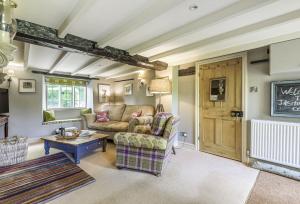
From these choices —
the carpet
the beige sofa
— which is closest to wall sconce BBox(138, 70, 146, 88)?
the beige sofa

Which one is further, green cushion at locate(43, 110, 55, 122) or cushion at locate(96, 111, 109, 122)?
green cushion at locate(43, 110, 55, 122)

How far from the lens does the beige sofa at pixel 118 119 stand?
13.8ft

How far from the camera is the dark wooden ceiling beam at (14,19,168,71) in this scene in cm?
219

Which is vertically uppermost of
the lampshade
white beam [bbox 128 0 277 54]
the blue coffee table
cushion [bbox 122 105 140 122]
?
white beam [bbox 128 0 277 54]

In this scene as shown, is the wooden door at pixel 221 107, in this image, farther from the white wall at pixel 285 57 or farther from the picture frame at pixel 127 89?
the picture frame at pixel 127 89

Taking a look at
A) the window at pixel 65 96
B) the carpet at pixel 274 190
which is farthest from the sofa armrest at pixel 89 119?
the carpet at pixel 274 190

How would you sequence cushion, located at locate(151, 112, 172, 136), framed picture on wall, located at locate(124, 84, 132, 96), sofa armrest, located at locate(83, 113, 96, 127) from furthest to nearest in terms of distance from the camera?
framed picture on wall, located at locate(124, 84, 132, 96) < sofa armrest, located at locate(83, 113, 96, 127) < cushion, located at locate(151, 112, 172, 136)

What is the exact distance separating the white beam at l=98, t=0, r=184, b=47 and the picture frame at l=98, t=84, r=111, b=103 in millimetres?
3972

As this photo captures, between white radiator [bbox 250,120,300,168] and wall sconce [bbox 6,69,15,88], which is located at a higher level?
wall sconce [bbox 6,69,15,88]

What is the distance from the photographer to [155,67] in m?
4.14

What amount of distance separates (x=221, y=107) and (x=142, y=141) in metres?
1.94

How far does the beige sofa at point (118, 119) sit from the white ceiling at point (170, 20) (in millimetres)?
1987

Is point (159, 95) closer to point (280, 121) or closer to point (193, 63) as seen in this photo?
point (193, 63)

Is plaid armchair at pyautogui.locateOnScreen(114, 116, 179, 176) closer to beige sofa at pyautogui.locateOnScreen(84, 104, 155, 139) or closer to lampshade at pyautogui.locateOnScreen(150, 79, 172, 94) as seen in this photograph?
beige sofa at pyautogui.locateOnScreen(84, 104, 155, 139)
